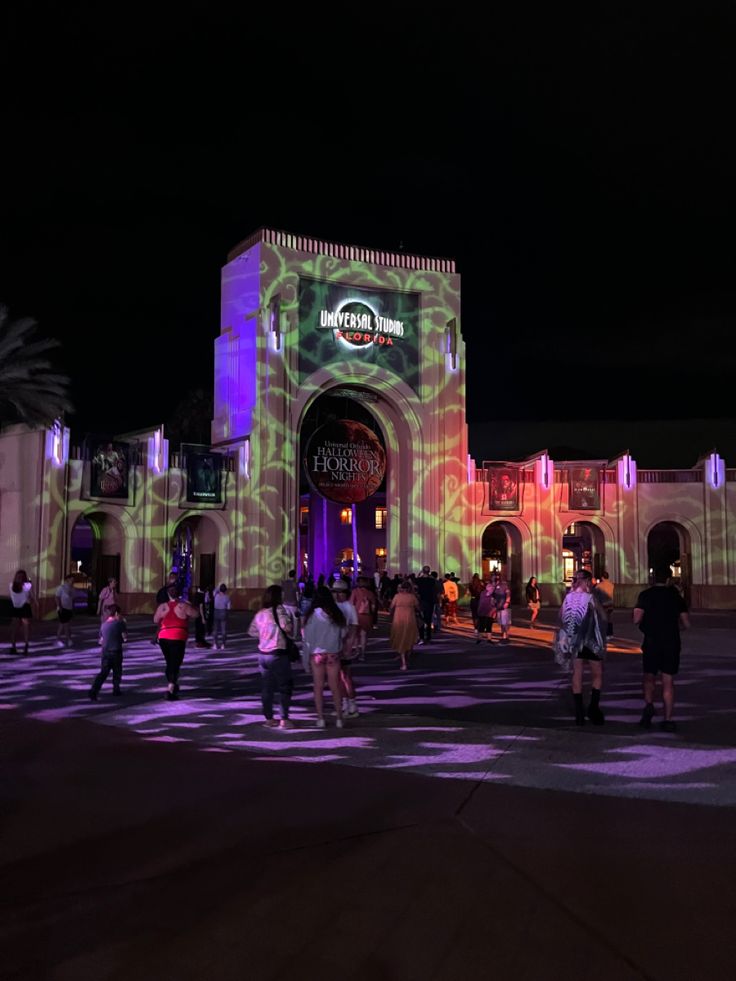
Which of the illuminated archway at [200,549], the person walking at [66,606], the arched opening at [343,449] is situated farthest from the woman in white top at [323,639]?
the illuminated archway at [200,549]

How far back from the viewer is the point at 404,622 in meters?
16.3

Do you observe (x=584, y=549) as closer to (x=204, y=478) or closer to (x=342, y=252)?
(x=342, y=252)

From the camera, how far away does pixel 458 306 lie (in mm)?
44250

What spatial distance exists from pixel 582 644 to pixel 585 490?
109 feet

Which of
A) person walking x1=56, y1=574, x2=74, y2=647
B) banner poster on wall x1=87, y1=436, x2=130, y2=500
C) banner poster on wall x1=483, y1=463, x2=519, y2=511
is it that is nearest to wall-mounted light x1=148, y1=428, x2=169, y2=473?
banner poster on wall x1=87, y1=436, x2=130, y2=500

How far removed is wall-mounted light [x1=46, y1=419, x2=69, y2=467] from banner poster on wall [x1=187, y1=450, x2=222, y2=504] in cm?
549

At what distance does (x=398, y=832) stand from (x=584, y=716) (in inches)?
196

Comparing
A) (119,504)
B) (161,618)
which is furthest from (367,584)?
(119,504)

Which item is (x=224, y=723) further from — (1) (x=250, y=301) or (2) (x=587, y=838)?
(1) (x=250, y=301)

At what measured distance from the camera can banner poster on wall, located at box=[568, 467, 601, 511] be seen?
42625 mm

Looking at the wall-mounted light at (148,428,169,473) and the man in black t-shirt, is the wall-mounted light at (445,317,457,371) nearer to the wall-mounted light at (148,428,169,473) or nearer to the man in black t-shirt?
the wall-mounted light at (148,428,169,473)

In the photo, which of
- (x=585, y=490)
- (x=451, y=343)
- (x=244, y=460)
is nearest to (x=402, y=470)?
(x=451, y=343)

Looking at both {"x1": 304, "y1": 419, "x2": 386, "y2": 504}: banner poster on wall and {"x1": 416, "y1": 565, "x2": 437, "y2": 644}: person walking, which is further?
{"x1": 304, "y1": 419, "x2": 386, "y2": 504}: banner poster on wall

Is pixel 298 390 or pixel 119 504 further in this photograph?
pixel 298 390
